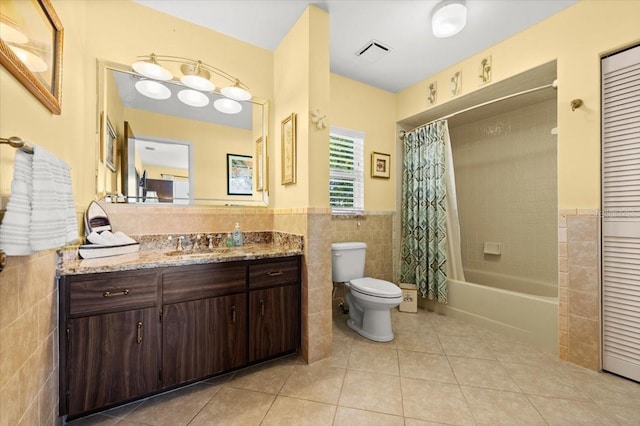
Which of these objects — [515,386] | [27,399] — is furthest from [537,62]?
[27,399]

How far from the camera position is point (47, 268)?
3.61ft

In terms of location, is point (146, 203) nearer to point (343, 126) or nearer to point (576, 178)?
point (343, 126)

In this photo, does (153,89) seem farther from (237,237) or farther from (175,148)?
(237,237)

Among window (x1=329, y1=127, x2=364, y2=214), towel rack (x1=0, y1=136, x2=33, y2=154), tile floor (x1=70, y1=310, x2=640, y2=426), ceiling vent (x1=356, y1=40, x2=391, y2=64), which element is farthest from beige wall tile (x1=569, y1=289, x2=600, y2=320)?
towel rack (x1=0, y1=136, x2=33, y2=154)

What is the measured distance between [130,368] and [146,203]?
3.47ft

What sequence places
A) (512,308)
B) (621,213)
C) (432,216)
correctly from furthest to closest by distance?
1. (432,216)
2. (512,308)
3. (621,213)

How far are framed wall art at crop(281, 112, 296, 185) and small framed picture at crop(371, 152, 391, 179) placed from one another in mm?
1255

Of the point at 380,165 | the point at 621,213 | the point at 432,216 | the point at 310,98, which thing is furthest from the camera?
the point at 380,165

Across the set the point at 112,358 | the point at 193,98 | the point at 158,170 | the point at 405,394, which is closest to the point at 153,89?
the point at 193,98

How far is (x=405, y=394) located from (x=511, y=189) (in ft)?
9.09

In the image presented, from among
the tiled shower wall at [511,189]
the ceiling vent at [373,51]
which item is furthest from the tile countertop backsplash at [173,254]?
the tiled shower wall at [511,189]

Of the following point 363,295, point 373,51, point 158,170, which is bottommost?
point 363,295

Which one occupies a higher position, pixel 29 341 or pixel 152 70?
pixel 152 70

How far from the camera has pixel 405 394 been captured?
151cm
